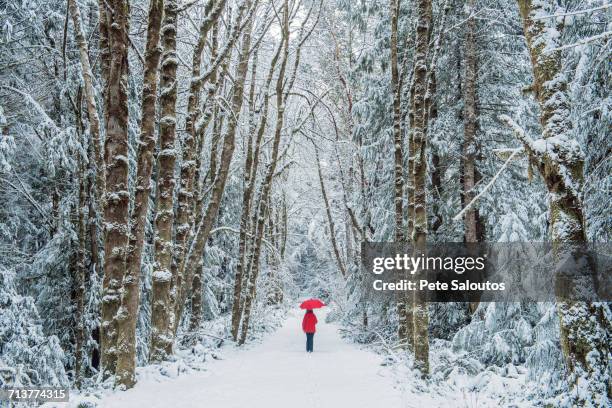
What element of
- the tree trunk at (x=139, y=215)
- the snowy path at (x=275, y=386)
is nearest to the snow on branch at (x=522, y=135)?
the snowy path at (x=275, y=386)

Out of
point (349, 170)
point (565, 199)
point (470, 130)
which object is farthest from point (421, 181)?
point (349, 170)

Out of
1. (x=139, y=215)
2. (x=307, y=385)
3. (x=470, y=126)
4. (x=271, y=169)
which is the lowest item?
(x=307, y=385)

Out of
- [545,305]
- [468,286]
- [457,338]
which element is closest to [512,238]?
[545,305]

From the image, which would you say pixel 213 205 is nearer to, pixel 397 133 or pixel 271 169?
pixel 271 169

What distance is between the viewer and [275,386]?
760 cm

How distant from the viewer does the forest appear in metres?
5.89

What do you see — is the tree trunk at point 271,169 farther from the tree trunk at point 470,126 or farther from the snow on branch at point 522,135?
the snow on branch at point 522,135

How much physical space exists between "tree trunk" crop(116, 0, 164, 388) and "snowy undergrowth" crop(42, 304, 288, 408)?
519 millimetres

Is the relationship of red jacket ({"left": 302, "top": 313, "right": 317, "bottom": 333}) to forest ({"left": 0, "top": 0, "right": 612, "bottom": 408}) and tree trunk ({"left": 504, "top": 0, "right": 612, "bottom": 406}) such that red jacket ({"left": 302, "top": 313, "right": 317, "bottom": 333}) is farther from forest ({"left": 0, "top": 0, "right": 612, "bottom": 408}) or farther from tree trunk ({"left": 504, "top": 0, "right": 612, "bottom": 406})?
tree trunk ({"left": 504, "top": 0, "right": 612, "bottom": 406})

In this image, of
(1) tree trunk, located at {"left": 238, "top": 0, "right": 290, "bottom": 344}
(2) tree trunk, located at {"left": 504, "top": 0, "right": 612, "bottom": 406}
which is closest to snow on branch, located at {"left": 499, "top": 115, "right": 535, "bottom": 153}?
(2) tree trunk, located at {"left": 504, "top": 0, "right": 612, "bottom": 406}

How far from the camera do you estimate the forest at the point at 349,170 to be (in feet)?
19.3

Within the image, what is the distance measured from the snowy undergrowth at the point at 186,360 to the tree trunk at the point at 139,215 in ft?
1.70

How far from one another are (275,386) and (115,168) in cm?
441

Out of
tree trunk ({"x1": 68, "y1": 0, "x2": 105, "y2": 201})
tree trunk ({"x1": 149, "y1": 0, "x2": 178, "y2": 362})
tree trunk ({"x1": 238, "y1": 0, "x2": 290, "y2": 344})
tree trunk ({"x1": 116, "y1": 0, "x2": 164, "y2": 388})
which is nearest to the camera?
tree trunk ({"x1": 116, "y1": 0, "x2": 164, "y2": 388})
